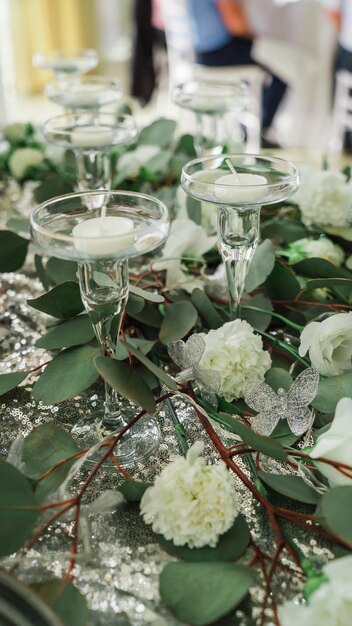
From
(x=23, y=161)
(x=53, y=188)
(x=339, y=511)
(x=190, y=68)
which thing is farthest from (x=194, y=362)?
(x=190, y=68)

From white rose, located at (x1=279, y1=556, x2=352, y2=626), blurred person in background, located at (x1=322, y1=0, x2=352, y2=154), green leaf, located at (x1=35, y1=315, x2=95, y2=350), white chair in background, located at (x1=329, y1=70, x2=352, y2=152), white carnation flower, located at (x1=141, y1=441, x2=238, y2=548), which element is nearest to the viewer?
white rose, located at (x1=279, y1=556, x2=352, y2=626)

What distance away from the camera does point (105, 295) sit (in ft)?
2.13

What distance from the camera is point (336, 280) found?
2.64ft

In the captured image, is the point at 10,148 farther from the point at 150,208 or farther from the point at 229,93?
the point at 150,208

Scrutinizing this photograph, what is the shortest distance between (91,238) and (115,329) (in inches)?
5.0

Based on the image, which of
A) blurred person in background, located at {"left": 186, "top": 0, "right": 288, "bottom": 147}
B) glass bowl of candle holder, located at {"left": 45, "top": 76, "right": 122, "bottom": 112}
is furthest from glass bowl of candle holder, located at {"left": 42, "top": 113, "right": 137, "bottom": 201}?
blurred person in background, located at {"left": 186, "top": 0, "right": 288, "bottom": 147}

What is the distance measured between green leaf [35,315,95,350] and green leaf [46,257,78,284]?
0.29 ft

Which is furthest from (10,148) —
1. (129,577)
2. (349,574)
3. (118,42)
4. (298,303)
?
(118,42)

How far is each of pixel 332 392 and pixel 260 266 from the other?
0.68 ft

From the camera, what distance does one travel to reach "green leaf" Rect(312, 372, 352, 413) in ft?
2.28

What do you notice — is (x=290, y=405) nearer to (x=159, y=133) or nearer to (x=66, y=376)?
(x=66, y=376)

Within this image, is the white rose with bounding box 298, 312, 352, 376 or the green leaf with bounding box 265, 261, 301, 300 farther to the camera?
the green leaf with bounding box 265, 261, 301, 300

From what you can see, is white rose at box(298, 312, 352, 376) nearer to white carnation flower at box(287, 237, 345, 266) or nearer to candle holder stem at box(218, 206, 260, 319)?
candle holder stem at box(218, 206, 260, 319)

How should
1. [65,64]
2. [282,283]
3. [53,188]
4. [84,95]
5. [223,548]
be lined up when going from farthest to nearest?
[65,64], [84,95], [53,188], [282,283], [223,548]
